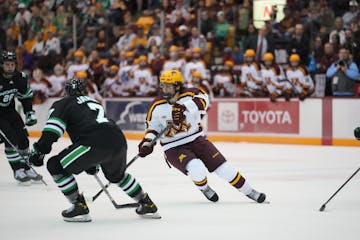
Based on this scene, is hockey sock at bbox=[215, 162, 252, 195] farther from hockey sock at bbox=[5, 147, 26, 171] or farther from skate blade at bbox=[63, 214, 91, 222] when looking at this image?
hockey sock at bbox=[5, 147, 26, 171]

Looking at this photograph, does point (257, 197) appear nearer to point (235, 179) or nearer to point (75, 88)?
point (235, 179)

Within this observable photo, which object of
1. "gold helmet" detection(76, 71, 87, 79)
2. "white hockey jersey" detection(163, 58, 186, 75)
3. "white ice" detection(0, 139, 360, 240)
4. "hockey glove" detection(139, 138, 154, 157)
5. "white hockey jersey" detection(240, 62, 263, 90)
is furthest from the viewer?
"gold helmet" detection(76, 71, 87, 79)

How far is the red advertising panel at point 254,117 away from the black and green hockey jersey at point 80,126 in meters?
9.30

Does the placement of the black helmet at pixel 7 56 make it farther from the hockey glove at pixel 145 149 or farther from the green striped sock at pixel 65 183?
the green striped sock at pixel 65 183

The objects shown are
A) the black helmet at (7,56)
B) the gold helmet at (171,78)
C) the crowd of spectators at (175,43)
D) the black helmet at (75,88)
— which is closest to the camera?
the black helmet at (75,88)

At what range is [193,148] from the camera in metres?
8.00

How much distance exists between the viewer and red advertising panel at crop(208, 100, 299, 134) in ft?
51.1

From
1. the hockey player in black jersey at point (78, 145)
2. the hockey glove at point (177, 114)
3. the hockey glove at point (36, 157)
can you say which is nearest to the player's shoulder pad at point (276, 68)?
the hockey glove at point (177, 114)

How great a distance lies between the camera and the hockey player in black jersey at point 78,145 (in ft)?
21.1

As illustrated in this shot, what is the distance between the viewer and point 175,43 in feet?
59.5

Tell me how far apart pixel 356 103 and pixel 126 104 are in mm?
5441

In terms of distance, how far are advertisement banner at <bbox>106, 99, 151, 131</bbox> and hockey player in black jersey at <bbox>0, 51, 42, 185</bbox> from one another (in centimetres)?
759

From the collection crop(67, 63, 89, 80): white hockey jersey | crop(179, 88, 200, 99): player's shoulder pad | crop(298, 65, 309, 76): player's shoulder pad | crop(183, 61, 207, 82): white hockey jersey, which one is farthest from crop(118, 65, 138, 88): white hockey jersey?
crop(179, 88, 200, 99): player's shoulder pad

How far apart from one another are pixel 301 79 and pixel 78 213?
31.7 feet
